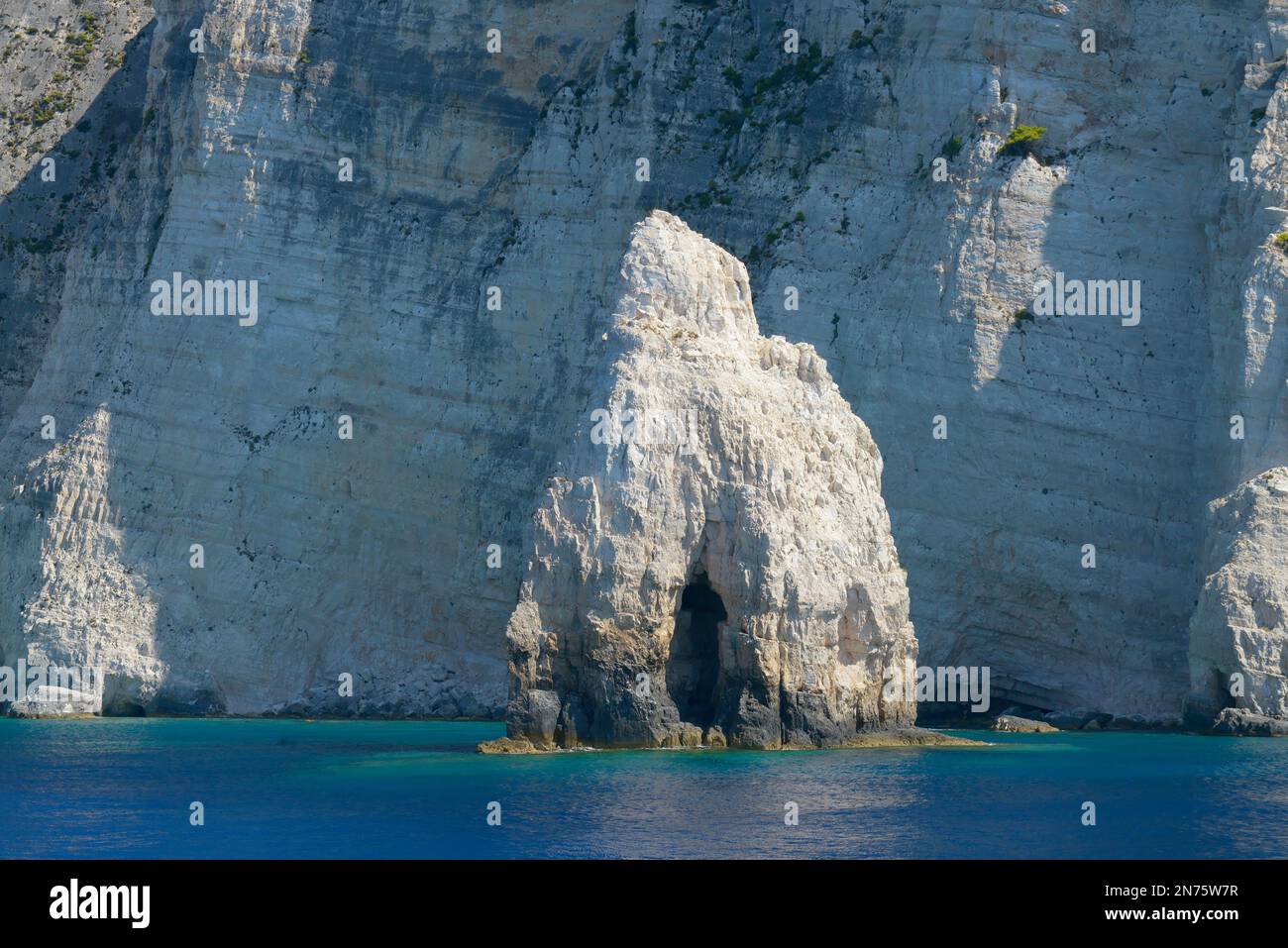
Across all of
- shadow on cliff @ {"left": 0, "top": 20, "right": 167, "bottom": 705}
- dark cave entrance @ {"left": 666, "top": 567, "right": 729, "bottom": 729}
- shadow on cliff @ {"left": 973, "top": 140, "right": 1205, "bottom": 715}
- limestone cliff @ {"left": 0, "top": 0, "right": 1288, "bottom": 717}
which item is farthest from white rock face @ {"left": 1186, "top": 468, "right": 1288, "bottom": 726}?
shadow on cliff @ {"left": 0, "top": 20, "right": 167, "bottom": 705}

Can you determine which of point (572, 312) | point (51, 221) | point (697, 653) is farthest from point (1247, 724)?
point (51, 221)

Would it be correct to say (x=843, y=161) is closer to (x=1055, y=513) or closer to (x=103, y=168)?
(x=1055, y=513)

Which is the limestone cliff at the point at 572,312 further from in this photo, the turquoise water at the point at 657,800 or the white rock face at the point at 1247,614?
the turquoise water at the point at 657,800

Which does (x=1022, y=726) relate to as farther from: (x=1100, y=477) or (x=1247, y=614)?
(x=1100, y=477)

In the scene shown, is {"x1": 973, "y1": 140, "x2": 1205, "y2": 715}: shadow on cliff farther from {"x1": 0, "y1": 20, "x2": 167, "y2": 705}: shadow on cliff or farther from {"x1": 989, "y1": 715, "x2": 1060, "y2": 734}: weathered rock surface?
{"x1": 0, "y1": 20, "x2": 167, "y2": 705}: shadow on cliff

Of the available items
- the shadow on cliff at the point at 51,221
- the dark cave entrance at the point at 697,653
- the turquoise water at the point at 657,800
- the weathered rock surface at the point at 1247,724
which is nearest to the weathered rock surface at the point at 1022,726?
the turquoise water at the point at 657,800

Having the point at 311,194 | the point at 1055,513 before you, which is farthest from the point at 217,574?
the point at 1055,513
